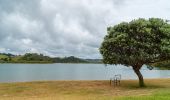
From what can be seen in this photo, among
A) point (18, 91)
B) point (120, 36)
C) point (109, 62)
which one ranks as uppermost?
point (120, 36)

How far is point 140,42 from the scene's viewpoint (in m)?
41.5

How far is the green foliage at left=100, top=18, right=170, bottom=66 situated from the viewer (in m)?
41.2

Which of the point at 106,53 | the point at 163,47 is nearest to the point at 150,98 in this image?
the point at 163,47

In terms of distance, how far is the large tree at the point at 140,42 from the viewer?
41250 millimetres

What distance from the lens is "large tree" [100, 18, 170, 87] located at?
41250 mm

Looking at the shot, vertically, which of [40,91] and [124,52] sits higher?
[124,52]

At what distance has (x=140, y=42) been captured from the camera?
4153 cm

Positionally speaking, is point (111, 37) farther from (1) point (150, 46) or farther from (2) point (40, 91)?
(2) point (40, 91)

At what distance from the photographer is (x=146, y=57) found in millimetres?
41875

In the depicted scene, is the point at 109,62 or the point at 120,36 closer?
the point at 120,36

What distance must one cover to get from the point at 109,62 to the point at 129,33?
4.87 metres

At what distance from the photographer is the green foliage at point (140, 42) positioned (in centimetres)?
4125

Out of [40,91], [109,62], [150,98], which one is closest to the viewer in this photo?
[150,98]

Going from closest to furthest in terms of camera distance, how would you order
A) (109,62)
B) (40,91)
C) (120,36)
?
(40,91) → (120,36) → (109,62)
